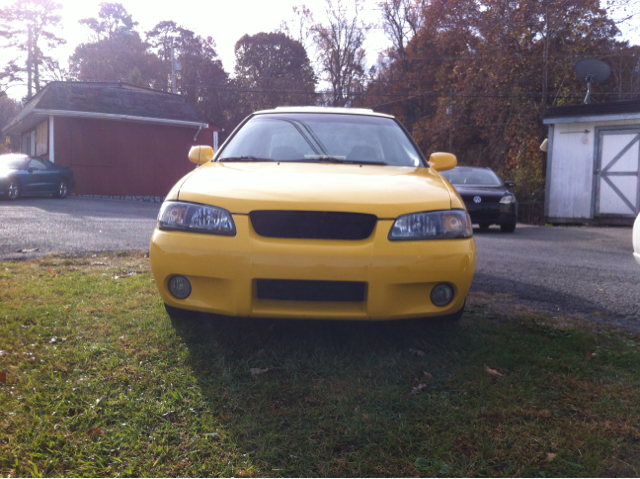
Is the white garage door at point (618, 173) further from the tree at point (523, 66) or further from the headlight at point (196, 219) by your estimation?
the headlight at point (196, 219)

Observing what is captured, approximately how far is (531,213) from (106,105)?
16.8m

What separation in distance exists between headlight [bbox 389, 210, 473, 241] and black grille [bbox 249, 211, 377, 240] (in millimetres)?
144

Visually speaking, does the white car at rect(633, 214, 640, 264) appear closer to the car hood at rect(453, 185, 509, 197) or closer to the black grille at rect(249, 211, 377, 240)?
the black grille at rect(249, 211, 377, 240)

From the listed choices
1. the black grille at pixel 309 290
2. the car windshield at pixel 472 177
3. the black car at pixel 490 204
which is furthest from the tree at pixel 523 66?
the black grille at pixel 309 290

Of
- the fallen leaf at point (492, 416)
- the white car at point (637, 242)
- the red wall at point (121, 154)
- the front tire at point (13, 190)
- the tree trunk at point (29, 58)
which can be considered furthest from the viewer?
the tree trunk at point (29, 58)

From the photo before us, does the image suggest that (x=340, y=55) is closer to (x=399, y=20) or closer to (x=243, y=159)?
(x=399, y=20)

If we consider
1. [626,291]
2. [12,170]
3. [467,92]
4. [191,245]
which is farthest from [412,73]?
[191,245]

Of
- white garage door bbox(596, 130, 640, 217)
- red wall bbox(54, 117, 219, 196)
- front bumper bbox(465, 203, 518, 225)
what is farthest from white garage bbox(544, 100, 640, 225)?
red wall bbox(54, 117, 219, 196)

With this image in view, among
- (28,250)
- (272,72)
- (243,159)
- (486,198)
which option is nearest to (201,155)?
(243,159)

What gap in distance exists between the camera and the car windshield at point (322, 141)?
13.1ft

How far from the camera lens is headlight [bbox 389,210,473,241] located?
118 inches

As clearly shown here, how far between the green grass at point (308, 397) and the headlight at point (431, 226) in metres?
0.66

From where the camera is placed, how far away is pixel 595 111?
618 inches

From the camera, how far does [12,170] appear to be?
55.6 ft
